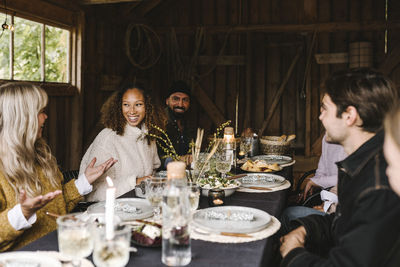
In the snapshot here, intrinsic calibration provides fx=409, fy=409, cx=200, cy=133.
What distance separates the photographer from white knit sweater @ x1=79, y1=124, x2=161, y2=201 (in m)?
2.87

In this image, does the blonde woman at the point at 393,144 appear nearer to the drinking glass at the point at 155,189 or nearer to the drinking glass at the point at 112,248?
the drinking glass at the point at 112,248

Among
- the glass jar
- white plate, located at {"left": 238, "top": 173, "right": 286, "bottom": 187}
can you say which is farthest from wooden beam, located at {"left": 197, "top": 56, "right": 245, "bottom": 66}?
the glass jar

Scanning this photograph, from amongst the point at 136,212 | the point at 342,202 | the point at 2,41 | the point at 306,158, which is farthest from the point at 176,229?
the point at 306,158

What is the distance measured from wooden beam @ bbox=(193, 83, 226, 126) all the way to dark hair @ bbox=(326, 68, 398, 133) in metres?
6.13

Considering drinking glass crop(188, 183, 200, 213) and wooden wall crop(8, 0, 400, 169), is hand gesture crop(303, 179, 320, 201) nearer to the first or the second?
drinking glass crop(188, 183, 200, 213)

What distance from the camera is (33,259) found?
1395mm

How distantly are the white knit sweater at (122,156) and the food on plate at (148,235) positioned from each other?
1242 mm

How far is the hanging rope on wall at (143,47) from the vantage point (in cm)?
725

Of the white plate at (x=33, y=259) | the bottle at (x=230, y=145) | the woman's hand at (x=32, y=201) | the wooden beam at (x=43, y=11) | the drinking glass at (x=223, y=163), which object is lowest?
the white plate at (x=33, y=259)

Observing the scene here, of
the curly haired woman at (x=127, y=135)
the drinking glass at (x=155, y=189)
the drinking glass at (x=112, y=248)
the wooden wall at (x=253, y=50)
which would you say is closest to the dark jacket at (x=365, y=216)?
the drinking glass at (x=155, y=189)

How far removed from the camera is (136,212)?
1.99 metres

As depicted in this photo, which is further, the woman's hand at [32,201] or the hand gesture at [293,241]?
the hand gesture at [293,241]

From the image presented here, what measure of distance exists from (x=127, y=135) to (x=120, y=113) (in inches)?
7.3

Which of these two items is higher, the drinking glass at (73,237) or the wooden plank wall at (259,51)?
the wooden plank wall at (259,51)
